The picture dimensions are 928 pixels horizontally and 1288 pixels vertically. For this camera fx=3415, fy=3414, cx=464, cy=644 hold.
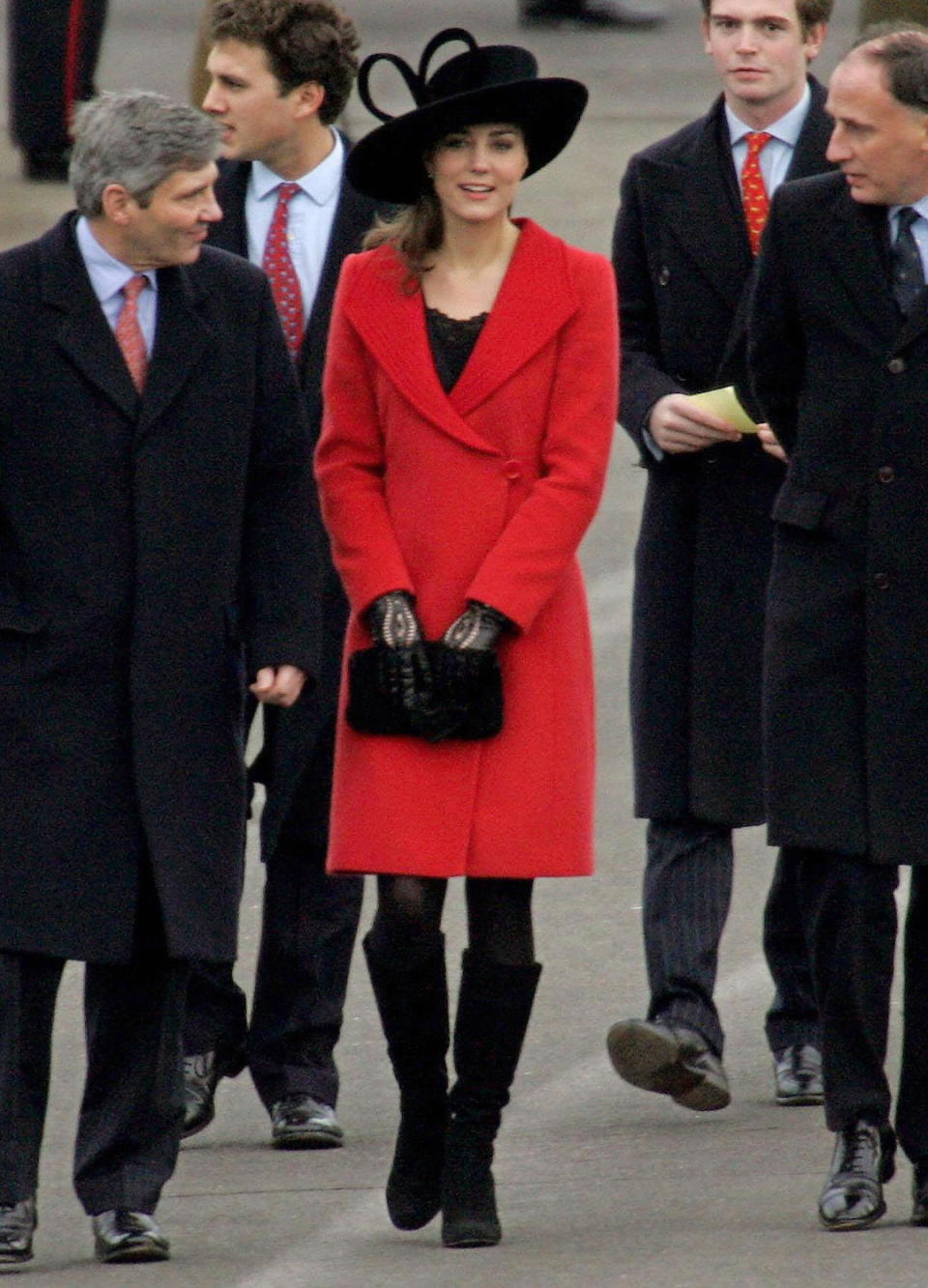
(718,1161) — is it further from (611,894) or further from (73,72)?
(73,72)

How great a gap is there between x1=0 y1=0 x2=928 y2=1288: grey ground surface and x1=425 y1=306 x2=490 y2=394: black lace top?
4.83 ft

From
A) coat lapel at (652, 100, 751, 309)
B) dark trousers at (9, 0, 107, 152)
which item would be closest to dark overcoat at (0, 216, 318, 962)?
coat lapel at (652, 100, 751, 309)

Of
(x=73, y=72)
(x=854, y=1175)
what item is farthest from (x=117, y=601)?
(x=73, y=72)

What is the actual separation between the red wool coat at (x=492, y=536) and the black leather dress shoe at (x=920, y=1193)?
0.75m

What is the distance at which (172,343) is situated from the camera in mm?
5758

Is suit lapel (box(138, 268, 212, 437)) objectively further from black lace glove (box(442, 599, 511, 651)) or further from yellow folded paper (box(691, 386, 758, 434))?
yellow folded paper (box(691, 386, 758, 434))

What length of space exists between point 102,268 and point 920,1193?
2.08 meters

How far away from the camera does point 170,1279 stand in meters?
5.61

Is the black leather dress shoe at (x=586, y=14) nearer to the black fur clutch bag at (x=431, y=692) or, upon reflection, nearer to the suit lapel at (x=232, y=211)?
the suit lapel at (x=232, y=211)

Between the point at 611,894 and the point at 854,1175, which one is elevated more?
the point at 854,1175

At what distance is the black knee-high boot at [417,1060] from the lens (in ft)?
18.9

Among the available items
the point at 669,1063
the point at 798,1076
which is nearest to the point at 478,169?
the point at 669,1063

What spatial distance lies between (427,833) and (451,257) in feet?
3.28

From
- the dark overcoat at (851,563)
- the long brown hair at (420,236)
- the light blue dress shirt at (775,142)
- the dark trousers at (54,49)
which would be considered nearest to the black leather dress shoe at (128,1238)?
the dark overcoat at (851,563)
